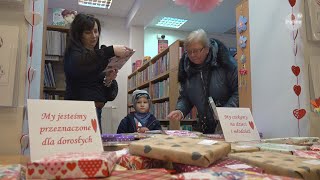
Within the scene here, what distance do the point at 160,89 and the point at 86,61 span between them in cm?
312

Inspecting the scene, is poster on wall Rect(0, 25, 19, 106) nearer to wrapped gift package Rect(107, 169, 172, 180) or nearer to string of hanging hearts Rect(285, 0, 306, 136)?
wrapped gift package Rect(107, 169, 172, 180)

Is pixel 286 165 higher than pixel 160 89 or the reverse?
the reverse

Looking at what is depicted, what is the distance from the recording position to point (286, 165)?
2.09 feet

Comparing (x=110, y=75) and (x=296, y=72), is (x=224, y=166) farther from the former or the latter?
Result: (x=110, y=75)

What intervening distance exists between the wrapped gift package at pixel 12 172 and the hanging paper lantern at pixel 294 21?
136cm

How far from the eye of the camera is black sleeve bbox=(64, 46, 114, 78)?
4.52 ft

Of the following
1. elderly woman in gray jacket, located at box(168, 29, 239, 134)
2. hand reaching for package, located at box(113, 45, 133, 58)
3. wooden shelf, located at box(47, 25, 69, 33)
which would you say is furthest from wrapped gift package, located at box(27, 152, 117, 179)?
wooden shelf, located at box(47, 25, 69, 33)

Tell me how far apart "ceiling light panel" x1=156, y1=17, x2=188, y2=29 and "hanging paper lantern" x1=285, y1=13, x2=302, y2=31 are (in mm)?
4495

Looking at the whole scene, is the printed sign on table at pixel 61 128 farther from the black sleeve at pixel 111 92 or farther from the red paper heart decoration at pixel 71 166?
the black sleeve at pixel 111 92

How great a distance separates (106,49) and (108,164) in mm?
892

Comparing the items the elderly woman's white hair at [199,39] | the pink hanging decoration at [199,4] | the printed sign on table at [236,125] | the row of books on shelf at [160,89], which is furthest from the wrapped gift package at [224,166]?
the row of books on shelf at [160,89]

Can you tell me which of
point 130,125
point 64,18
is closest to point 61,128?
point 130,125

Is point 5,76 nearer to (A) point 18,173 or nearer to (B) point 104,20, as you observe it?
(A) point 18,173

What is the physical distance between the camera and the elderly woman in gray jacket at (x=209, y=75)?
194 centimetres
